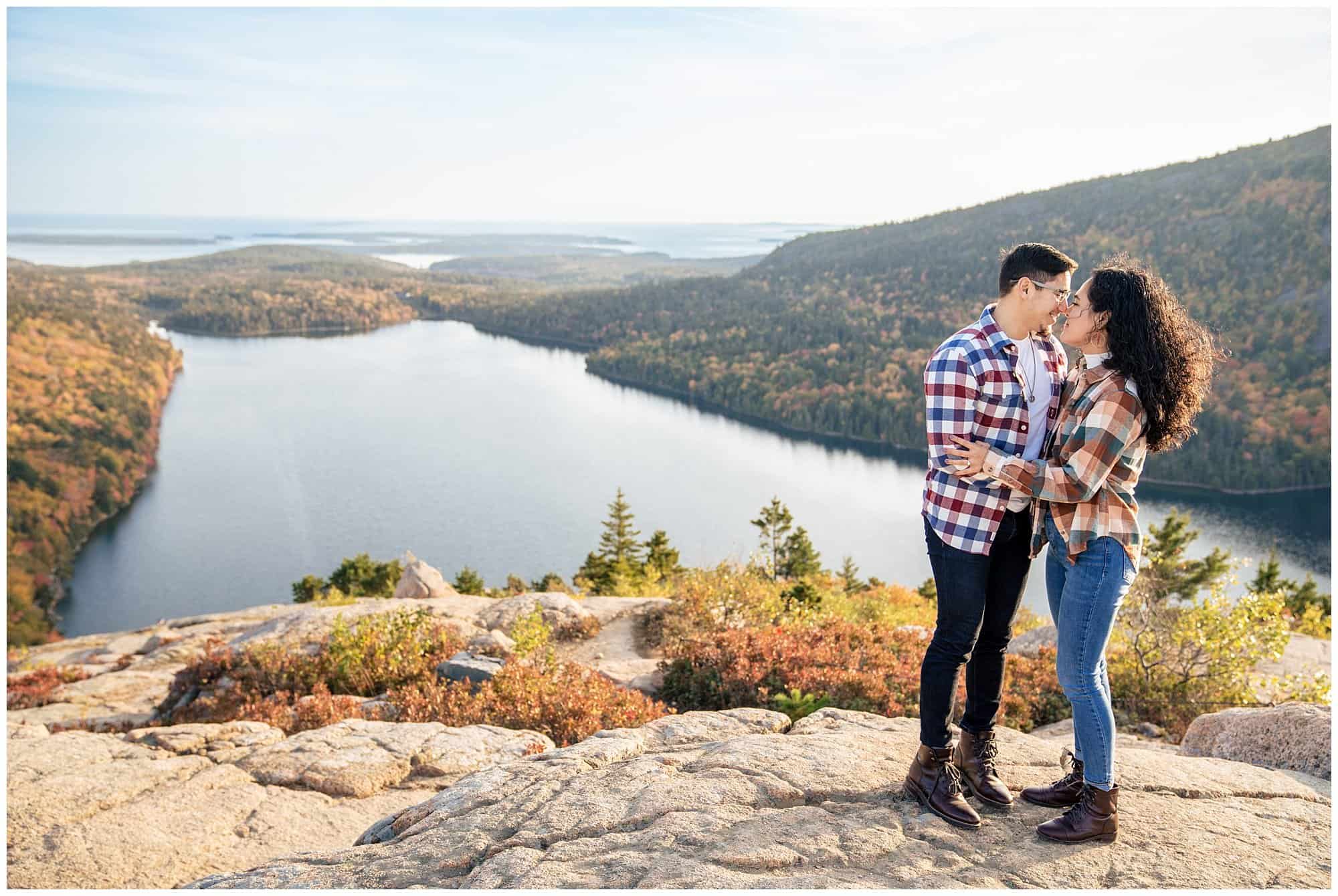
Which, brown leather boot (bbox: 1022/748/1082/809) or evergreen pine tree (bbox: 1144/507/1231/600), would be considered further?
evergreen pine tree (bbox: 1144/507/1231/600)

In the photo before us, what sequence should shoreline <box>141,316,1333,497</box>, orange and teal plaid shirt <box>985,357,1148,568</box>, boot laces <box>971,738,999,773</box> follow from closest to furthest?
orange and teal plaid shirt <box>985,357,1148,568</box>, boot laces <box>971,738,999,773</box>, shoreline <box>141,316,1333,497</box>

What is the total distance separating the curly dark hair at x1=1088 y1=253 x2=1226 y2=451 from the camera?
3.48m

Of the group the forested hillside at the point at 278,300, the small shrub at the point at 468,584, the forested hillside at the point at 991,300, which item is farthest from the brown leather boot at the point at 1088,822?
the forested hillside at the point at 278,300

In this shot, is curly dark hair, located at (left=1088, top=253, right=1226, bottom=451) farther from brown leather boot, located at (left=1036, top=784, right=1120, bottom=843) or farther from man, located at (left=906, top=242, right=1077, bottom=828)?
brown leather boot, located at (left=1036, top=784, right=1120, bottom=843)

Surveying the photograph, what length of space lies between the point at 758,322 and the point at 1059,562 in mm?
119357

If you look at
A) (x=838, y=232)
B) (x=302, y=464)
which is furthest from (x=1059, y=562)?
(x=838, y=232)

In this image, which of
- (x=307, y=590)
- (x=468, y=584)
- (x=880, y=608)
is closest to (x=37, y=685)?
(x=880, y=608)

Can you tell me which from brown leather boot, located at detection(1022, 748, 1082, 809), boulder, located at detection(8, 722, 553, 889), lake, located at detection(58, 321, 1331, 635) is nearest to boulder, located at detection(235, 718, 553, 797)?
boulder, located at detection(8, 722, 553, 889)

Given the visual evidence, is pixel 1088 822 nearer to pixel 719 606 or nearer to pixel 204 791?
pixel 204 791

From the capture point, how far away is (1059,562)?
377 centimetres

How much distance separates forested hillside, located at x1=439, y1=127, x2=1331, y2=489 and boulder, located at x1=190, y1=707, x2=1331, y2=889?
203ft

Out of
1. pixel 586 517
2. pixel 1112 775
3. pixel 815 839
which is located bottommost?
pixel 586 517

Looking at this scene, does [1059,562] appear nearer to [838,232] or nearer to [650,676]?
[650,676]

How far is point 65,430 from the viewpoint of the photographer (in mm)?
64062
